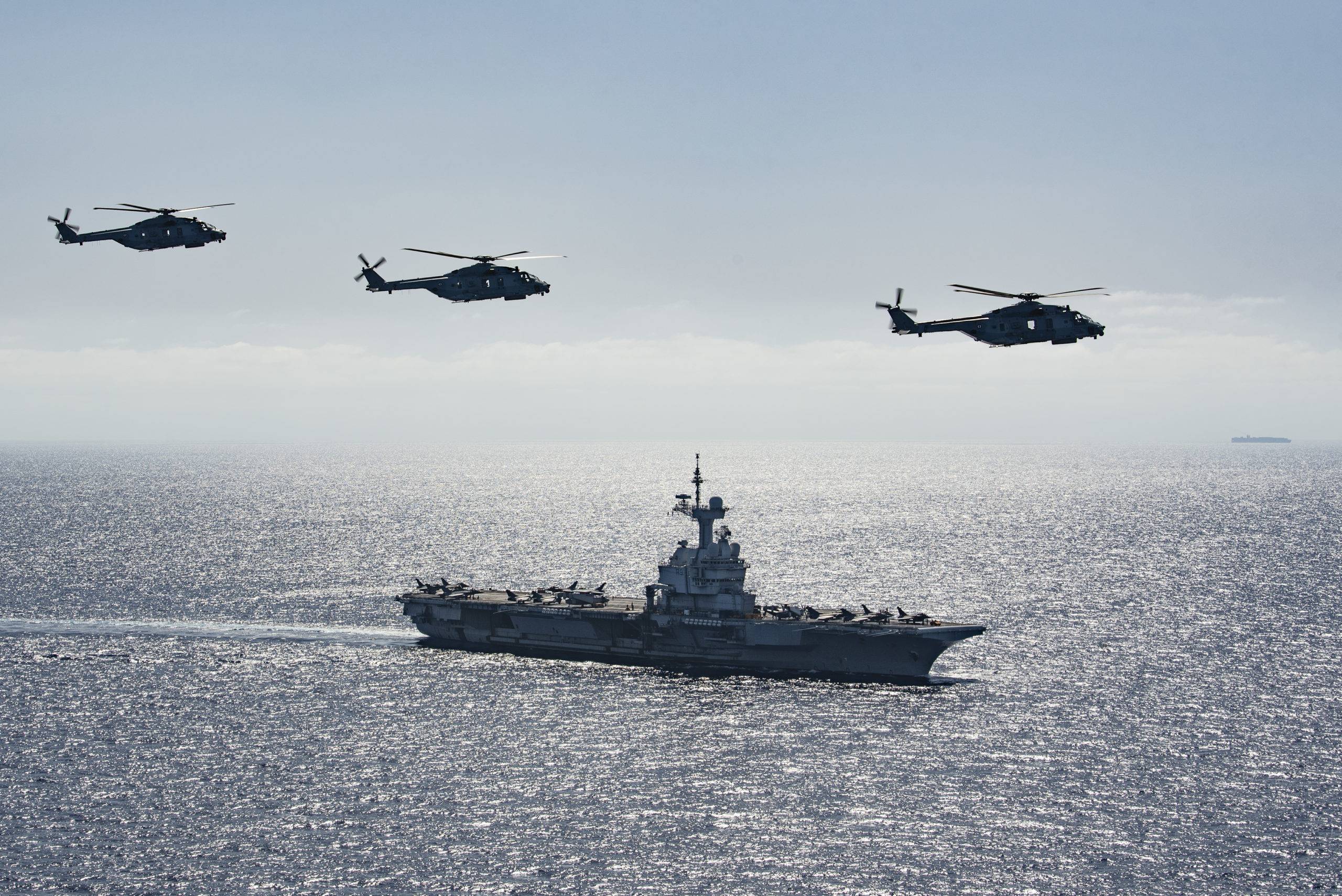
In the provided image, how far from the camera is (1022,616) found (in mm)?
82625

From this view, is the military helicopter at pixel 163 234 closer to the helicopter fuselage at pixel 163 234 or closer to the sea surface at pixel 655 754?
the helicopter fuselage at pixel 163 234

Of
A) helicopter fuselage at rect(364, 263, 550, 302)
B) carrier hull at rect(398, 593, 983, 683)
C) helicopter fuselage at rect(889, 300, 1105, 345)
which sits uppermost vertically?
helicopter fuselage at rect(364, 263, 550, 302)

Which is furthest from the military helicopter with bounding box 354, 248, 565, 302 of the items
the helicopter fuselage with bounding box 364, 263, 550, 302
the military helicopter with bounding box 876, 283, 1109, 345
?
the military helicopter with bounding box 876, 283, 1109, 345

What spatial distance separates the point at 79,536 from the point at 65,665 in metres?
73.4

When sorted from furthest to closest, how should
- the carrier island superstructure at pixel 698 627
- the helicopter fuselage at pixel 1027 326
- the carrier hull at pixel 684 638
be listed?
the carrier island superstructure at pixel 698 627, the carrier hull at pixel 684 638, the helicopter fuselage at pixel 1027 326

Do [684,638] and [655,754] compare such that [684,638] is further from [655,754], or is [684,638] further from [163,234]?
[163,234]

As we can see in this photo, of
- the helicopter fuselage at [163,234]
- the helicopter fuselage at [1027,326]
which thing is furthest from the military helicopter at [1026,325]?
the helicopter fuselage at [163,234]

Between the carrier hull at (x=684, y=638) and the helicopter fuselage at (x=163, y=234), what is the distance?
28.3 m

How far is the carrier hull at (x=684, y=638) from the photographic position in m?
62.7

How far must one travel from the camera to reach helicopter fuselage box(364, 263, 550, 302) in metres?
53.8

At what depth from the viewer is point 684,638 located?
223ft

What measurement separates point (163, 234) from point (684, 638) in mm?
35626

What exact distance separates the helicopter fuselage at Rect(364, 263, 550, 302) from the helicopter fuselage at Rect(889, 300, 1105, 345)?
62.6 feet

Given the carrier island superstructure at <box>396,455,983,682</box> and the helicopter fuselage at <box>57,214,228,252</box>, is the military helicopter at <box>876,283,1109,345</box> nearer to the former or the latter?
the carrier island superstructure at <box>396,455,983,682</box>
